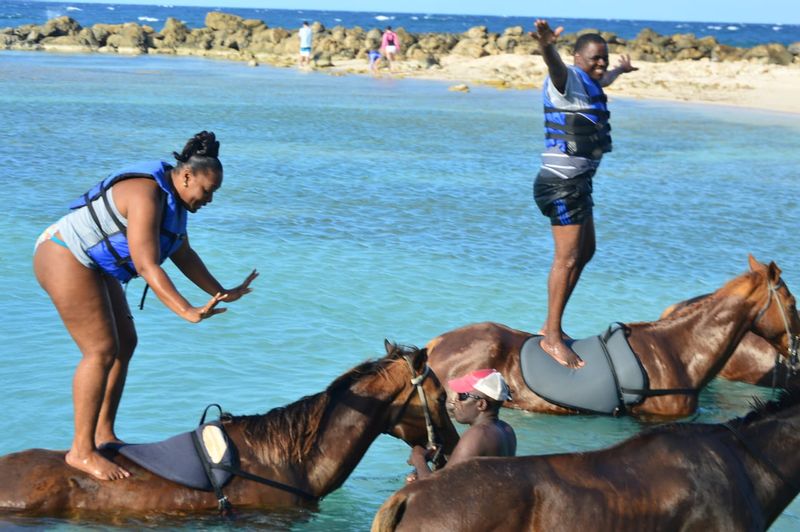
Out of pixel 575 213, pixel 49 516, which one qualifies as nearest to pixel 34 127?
pixel 575 213

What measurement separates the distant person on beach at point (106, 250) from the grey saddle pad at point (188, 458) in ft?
0.42

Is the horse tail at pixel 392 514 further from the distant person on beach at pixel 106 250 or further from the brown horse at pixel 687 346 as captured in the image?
the brown horse at pixel 687 346

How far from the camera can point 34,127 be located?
22906 millimetres

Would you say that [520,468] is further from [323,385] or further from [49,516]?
[323,385]

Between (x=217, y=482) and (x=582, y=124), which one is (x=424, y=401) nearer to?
(x=217, y=482)

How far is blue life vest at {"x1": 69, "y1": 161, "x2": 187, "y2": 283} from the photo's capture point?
5352 mm

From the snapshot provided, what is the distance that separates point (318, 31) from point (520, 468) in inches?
2490

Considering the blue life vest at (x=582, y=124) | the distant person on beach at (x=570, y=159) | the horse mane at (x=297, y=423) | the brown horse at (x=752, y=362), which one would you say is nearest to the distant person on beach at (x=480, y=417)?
the horse mane at (x=297, y=423)

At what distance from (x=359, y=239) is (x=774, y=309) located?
7191 mm

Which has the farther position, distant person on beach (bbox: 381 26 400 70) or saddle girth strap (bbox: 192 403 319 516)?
distant person on beach (bbox: 381 26 400 70)

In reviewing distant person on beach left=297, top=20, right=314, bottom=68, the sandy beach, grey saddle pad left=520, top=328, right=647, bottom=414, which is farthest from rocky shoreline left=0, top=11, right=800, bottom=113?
grey saddle pad left=520, top=328, right=647, bottom=414

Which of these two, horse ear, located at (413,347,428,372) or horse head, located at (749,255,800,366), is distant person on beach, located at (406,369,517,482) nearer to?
horse ear, located at (413,347,428,372)

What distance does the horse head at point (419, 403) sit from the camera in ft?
17.9

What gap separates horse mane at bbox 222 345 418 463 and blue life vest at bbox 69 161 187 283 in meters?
0.93
